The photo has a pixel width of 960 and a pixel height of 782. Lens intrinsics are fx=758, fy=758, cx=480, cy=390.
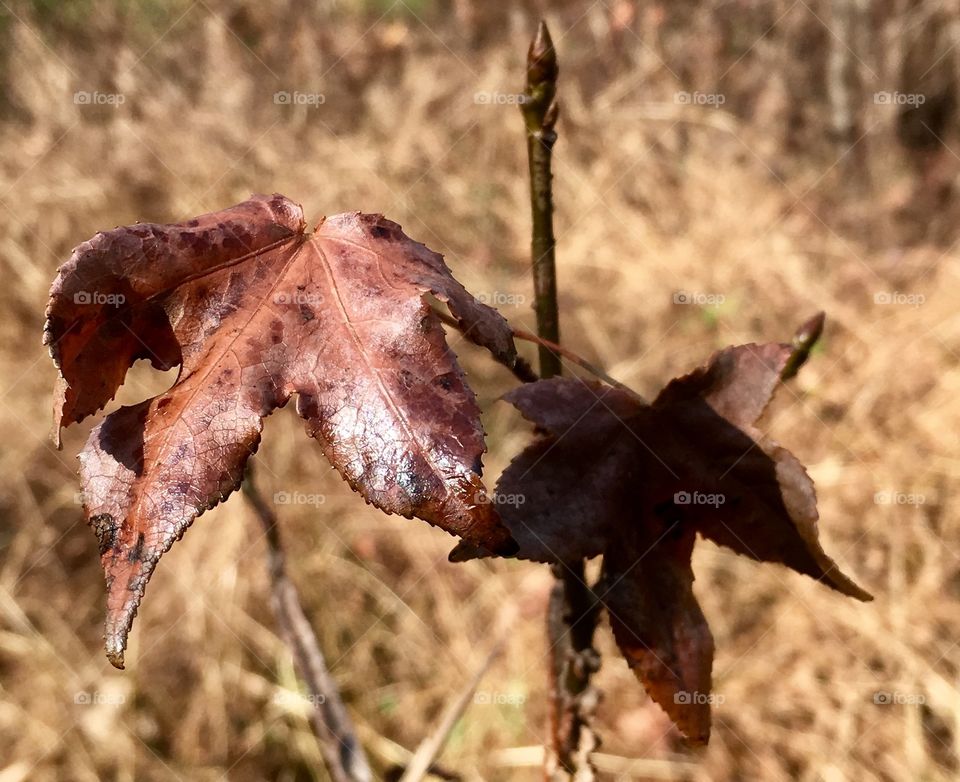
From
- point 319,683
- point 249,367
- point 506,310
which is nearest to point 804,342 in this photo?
point 249,367

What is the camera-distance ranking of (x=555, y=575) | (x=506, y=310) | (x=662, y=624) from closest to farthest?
1. (x=662, y=624)
2. (x=555, y=575)
3. (x=506, y=310)

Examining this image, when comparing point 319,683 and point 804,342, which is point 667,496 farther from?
point 319,683

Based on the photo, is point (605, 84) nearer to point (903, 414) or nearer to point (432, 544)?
point (903, 414)

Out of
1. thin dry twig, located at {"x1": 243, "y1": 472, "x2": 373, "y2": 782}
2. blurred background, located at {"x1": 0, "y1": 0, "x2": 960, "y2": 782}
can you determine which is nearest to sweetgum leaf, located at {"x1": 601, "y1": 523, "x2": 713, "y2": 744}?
thin dry twig, located at {"x1": 243, "y1": 472, "x2": 373, "y2": 782}

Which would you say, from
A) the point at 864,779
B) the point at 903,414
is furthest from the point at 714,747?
the point at 903,414

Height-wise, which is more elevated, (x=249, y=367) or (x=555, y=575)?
(x=249, y=367)

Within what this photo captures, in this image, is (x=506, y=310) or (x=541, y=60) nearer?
(x=541, y=60)
